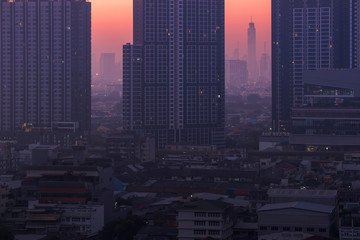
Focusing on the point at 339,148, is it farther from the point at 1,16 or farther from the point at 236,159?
the point at 1,16

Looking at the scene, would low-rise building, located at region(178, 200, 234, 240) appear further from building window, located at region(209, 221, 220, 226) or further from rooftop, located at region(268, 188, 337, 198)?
rooftop, located at region(268, 188, 337, 198)

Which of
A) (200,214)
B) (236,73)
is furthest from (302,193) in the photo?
(236,73)

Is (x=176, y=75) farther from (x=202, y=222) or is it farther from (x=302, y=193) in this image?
(x=202, y=222)

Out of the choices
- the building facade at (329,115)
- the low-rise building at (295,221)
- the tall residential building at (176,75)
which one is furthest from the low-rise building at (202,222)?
the tall residential building at (176,75)

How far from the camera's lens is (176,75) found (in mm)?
69188

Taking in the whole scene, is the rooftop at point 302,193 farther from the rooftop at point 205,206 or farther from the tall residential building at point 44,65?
the tall residential building at point 44,65

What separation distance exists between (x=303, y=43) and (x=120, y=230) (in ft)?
152

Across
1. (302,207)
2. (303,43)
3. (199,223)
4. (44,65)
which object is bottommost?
(199,223)

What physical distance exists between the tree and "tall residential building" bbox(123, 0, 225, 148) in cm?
3634

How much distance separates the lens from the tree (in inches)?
1175

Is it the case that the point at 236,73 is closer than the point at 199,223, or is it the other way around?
the point at 199,223

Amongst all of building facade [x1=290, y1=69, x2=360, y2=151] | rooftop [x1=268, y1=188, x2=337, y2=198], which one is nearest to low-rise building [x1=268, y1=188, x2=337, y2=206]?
rooftop [x1=268, y1=188, x2=337, y2=198]

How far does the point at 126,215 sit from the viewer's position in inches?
1328

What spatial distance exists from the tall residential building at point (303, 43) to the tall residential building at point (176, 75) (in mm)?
6959
